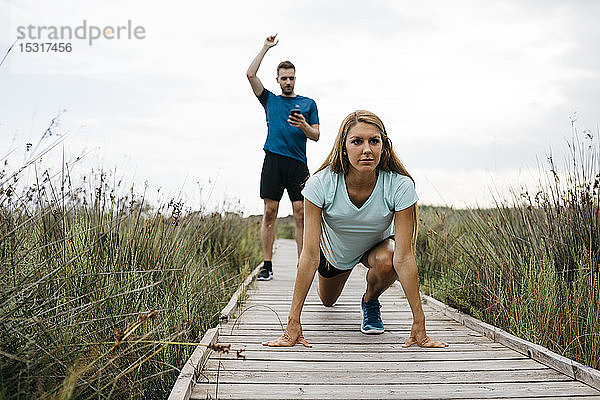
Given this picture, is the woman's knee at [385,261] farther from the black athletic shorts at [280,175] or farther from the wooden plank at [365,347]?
the black athletic shorts at [280,175]

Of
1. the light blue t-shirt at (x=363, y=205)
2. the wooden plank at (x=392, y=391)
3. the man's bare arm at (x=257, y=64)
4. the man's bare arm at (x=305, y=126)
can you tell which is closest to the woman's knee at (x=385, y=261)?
the light blue t-shirt at (x=363, y=205)

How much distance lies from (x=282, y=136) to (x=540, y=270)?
2.75m

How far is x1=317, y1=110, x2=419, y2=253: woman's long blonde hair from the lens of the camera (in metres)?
3.04

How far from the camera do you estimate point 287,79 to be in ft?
17.2

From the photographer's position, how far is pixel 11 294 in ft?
6.59

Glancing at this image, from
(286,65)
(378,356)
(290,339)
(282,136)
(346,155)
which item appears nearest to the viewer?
(378,356)

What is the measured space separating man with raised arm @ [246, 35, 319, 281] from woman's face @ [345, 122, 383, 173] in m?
2.21

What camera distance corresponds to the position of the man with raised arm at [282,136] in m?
5.27

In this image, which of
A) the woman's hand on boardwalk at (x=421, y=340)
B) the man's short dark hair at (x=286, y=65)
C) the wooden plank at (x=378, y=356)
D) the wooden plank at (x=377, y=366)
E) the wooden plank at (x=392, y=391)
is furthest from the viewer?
the man's short dark hair at (x=286, y=65)

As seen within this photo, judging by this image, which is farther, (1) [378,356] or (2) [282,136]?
(2) [282,136]

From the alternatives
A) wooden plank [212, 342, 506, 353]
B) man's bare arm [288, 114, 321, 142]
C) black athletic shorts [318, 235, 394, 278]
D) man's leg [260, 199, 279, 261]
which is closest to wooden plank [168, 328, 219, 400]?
wooden plank [212, 342, 506, 353]

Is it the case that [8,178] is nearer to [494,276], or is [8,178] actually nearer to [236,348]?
[236,348]

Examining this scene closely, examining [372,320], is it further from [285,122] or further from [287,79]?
[287,79]

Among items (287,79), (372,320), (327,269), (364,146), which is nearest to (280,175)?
(287,79)
